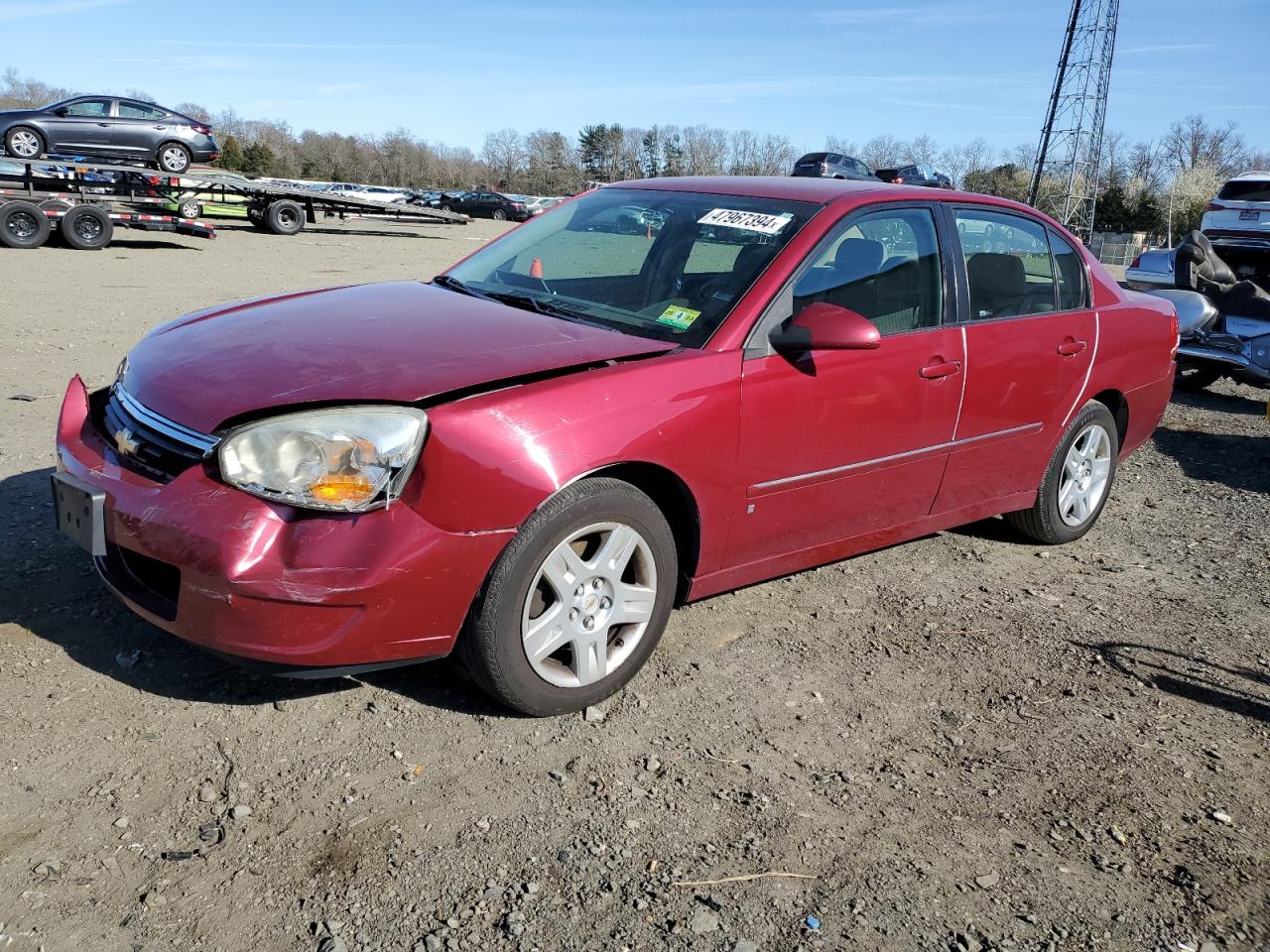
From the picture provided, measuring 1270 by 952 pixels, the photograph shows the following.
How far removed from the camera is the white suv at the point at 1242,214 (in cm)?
1791

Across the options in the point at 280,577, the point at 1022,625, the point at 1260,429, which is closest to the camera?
the point at 280,577

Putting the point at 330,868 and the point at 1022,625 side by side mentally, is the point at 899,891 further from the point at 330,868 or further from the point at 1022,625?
the point at 1022,625

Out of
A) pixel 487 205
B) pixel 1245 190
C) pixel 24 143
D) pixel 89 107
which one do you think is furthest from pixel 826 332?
pixel 487 205

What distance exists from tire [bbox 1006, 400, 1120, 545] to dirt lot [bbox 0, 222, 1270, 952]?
570 mm

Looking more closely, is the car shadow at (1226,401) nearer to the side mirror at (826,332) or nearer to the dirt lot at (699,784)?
the dirt lot at (699,784)

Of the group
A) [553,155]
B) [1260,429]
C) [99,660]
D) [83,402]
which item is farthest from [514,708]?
[553,155]

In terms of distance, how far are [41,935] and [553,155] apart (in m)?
99.3

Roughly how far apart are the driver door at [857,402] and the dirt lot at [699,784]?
51cm

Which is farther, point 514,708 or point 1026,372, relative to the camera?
point 1026,372

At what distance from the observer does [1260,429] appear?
8.56 metres

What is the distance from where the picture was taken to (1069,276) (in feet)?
16.7

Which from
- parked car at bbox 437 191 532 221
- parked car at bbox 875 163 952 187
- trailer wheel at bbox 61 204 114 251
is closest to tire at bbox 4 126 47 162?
trailer wheel at bbox 61 204 114 251

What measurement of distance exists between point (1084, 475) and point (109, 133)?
23.2 meters

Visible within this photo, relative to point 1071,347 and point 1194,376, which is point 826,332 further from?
point 1194,376
